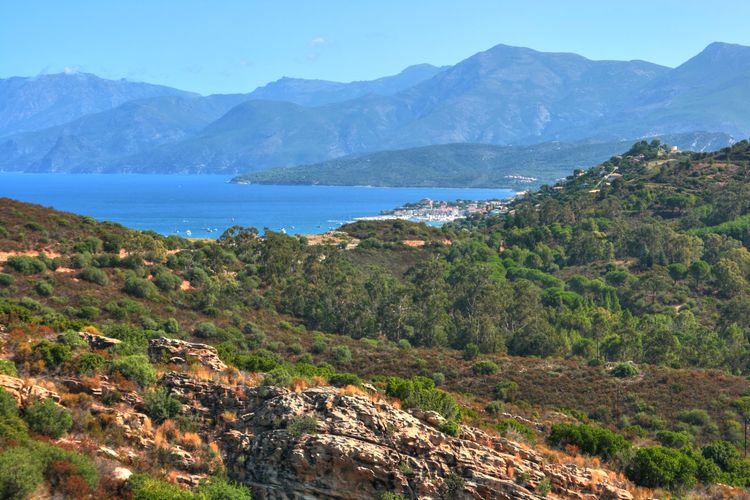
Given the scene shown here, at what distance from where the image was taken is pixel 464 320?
5303 cm

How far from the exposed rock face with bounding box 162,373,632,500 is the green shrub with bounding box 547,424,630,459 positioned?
4044 mm

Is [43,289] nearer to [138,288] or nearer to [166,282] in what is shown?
[138,288]

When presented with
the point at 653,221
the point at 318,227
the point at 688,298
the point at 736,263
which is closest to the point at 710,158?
the point at 653,221

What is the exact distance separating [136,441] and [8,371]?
4.20m

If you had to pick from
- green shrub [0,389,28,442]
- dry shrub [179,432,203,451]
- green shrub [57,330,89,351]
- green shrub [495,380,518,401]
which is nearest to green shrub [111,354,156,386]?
green shrub [57,330,89,351]

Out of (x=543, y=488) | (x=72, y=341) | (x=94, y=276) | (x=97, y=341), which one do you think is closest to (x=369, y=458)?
(x=543, y=488)

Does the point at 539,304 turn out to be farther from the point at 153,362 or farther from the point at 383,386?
the point at 153,362

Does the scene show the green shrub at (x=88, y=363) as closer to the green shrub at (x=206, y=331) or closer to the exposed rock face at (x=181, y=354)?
the exposed rock face at (x=181, y=354)

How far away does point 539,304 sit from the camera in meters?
60.8

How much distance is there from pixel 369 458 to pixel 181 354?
33.5 feet

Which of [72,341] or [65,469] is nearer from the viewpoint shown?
[65,469]

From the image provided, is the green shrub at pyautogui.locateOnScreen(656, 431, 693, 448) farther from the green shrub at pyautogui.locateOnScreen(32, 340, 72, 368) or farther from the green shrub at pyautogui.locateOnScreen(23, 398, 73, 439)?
the green shrub at pyautogui.locateOnScreen(32, 340, 72, 368)

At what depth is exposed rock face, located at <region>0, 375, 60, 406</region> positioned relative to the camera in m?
16.6

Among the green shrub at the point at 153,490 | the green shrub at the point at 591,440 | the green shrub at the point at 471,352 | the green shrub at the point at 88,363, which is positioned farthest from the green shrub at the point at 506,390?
the green shrub at the point at 153,490
